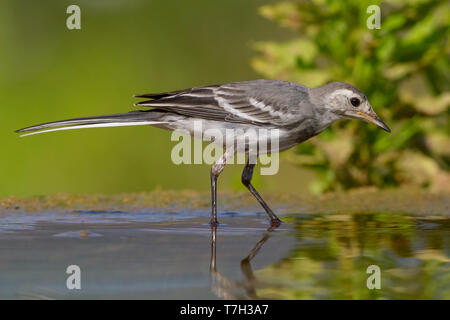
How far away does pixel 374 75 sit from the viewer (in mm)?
7551

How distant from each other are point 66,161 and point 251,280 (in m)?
6.86

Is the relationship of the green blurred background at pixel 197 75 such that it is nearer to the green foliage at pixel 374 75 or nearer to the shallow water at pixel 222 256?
the green foliage at pixel 374 75

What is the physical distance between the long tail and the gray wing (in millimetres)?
120

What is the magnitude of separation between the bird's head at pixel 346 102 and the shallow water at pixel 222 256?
1.01 m

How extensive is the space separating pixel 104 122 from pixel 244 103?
119cm

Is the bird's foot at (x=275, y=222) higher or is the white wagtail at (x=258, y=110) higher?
the white wagtail at (x=258, y=110)

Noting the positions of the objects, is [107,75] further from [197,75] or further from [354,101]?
[354,101]

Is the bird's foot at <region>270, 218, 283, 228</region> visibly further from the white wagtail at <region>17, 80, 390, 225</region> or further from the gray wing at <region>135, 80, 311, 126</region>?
the gray wing at <region>135, 80, 311, 126</region>

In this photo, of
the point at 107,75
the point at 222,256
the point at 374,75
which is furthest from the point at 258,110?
the point at 107,75

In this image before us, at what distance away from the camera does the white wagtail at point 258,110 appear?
6.04 meters

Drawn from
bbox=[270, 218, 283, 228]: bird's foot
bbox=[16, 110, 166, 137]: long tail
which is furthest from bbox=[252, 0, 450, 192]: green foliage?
bbox=[270, 218, 283, 228]: bird's foot

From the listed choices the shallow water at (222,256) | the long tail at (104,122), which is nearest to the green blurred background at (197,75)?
the long tail at (104,122)
